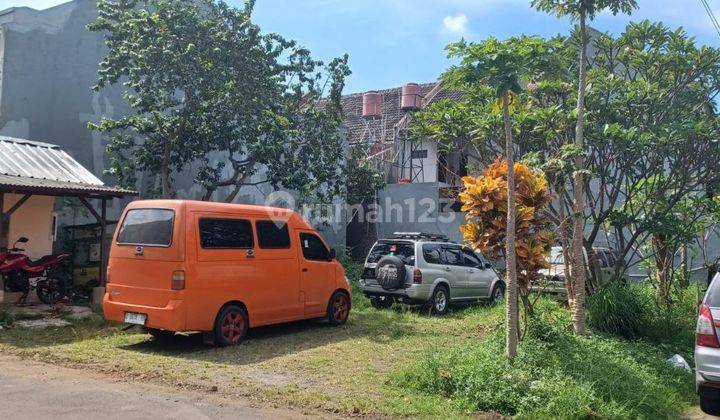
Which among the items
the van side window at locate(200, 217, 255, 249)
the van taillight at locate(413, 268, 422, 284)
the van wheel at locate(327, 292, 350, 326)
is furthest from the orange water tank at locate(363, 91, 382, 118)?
the van side window at locate(200, 217, 255, 249)

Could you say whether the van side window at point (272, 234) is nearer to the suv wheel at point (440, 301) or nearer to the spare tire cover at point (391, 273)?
the spare tire cover at point (391, 273)

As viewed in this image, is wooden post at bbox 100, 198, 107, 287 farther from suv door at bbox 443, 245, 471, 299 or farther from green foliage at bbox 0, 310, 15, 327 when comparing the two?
suv door at bbox 443, 245, 471, 299

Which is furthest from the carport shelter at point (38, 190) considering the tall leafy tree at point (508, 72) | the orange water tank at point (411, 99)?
the orange water tank at point (411, 99)

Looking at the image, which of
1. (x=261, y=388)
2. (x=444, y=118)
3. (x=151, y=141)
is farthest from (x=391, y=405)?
(x=151, y=141)

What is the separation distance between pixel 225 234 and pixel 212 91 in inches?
229

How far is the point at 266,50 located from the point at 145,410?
418 inches

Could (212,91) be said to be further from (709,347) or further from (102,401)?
(709,347)

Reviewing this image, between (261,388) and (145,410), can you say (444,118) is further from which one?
(145,410)

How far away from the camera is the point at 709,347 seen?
6.12 meters

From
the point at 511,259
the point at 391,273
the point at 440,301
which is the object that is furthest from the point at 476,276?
the point at 511,259

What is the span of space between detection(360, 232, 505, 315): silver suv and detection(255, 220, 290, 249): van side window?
10.8 ft

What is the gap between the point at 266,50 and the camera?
1461 cm

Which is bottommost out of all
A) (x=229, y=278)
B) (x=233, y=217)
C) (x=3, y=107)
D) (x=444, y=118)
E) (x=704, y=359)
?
(x=704, y=359)

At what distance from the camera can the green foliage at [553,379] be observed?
19.8 feet
